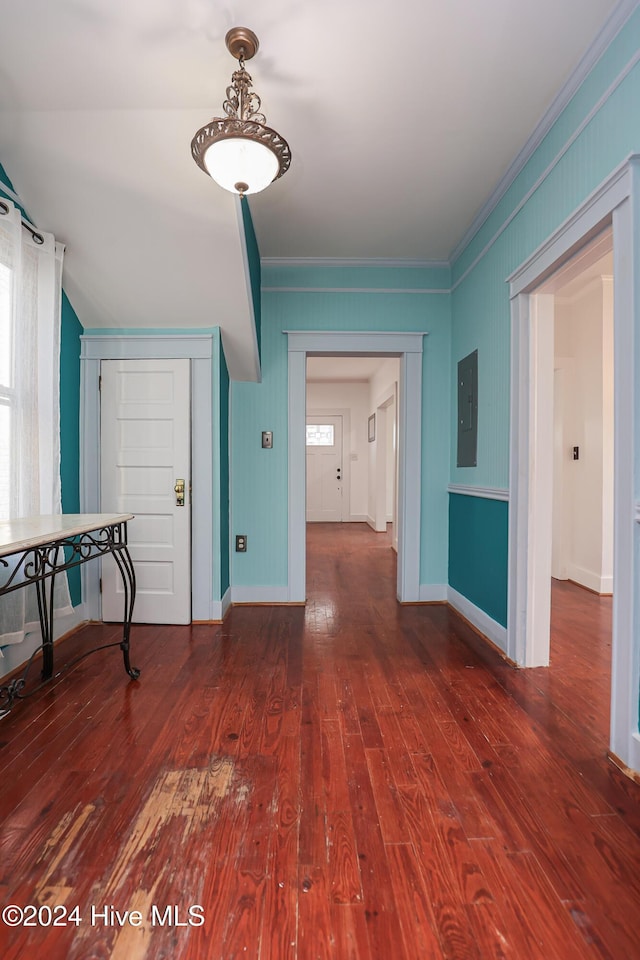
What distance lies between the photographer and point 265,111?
7.39 ft

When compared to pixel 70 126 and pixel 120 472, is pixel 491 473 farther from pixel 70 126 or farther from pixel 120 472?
pixel 70 126

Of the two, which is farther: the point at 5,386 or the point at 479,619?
the point at 479,619

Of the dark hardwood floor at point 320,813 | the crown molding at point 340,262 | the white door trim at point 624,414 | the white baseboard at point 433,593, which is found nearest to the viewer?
the dark hardwood floor at point 320,813

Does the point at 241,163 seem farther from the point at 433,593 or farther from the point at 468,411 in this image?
the point at 433,593

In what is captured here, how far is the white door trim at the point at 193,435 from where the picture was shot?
335cm

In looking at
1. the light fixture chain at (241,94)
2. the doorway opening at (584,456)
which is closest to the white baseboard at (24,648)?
the light fixture chain at (241,94)

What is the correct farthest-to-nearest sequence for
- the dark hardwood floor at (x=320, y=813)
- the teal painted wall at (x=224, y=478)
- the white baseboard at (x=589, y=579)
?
the white baseboard at (x=589, y=579), the teal painted wall at (x=224, y=478), the dark hardwood floor at (x=320, y=813)

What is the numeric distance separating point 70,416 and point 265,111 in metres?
2.08

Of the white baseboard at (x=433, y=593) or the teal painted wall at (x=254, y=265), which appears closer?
the teal painted wall at (x=254, y=265)

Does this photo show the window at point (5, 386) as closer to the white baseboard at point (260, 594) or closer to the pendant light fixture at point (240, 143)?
the pendant light fixture at point (240, 143)

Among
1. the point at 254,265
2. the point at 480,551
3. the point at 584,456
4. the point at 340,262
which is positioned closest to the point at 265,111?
the point at 254,265

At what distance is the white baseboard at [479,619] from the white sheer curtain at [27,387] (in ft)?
7.96

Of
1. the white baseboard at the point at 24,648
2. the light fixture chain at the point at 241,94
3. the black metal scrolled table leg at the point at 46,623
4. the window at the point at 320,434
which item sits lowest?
the white baseboard at the point at 24,648

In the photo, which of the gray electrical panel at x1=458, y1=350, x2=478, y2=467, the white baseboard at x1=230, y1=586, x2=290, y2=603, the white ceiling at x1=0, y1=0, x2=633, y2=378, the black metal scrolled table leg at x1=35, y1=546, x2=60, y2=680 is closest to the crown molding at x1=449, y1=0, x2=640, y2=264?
the white ceiling at x1=0, y1=0, x2=633, y2=378
